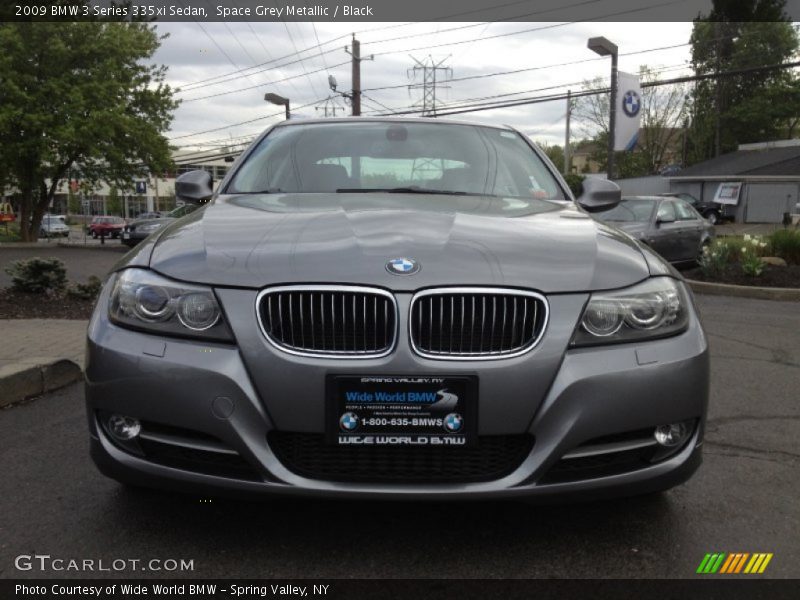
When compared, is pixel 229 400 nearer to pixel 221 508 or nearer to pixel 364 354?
pixel 364 354

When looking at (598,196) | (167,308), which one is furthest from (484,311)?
(598,196)

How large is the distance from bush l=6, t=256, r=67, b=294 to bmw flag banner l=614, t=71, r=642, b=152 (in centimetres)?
1637

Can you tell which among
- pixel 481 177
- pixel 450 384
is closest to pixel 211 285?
pixel 450 384

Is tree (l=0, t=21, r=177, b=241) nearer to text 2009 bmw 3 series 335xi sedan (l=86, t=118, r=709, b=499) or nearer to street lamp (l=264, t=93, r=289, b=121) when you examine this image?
street lamp (l=264, t=93, r=289, b=121)

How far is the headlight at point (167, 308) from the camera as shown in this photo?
2352mm

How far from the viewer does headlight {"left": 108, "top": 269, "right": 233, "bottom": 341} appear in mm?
2352

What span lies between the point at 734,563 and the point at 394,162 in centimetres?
240

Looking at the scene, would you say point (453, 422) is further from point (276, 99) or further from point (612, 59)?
point (276, 99)

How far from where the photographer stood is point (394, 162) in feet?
12.7

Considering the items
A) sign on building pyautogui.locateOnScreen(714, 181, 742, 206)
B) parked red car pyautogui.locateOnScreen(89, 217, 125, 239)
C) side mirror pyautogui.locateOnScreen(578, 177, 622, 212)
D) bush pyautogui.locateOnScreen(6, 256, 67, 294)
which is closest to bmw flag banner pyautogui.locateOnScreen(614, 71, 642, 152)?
bush pyautogui.locateOnScreen(6, 256, 67, 294)

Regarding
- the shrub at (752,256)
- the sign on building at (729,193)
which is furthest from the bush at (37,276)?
the sign on building at (729,193)

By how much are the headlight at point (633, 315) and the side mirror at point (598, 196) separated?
1484mm

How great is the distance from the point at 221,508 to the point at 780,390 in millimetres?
3827

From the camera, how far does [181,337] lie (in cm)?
235
